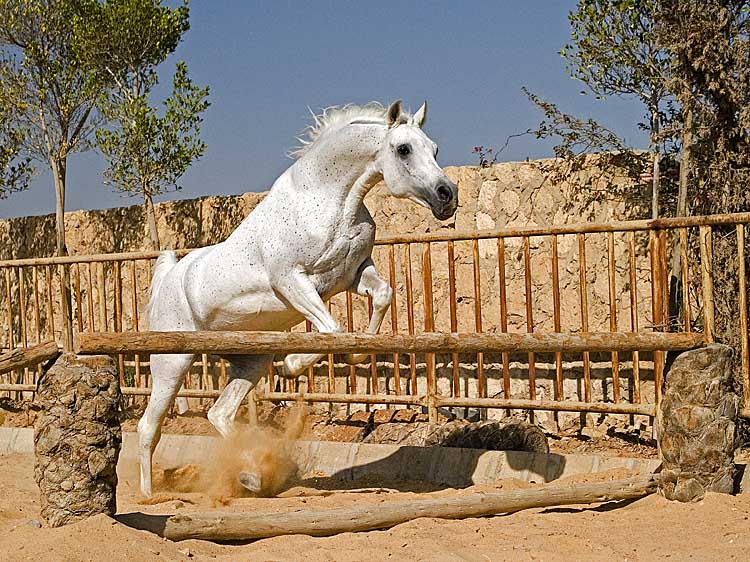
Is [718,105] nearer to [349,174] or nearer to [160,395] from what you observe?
[349,174]

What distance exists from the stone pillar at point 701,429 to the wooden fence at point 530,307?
0.80m

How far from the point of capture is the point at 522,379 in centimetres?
760

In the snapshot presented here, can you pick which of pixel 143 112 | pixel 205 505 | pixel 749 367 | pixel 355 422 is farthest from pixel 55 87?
pixel 749 367

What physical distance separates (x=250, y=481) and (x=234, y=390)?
676mm

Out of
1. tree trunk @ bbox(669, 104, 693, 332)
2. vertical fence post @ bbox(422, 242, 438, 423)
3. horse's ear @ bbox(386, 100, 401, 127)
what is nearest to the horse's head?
horse's ear @ bbox(386, 100, 401, 127)

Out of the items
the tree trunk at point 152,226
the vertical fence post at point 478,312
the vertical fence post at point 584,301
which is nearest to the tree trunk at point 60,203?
the tree trunk at point 152,226

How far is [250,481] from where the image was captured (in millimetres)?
5191

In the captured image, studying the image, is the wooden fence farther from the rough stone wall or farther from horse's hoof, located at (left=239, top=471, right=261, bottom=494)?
horse's hoof, located at (left=239, top=471, right=261, bottom=494)

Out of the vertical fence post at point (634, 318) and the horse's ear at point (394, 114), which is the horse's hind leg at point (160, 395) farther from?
the vertical fence post at point (634, 318)

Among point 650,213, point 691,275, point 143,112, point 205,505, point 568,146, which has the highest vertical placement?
point 143,112

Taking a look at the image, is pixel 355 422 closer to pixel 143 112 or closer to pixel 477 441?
pixel 477 441

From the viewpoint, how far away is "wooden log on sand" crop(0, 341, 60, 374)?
3984mm

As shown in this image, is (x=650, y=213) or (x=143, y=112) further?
(x=143, y=112)

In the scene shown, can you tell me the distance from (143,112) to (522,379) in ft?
17.3
